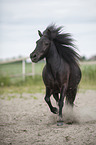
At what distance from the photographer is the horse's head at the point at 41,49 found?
13.0 feet

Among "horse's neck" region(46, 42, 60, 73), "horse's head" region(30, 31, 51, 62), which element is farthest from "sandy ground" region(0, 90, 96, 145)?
"horse's head" region(30, 31, 51, 62)

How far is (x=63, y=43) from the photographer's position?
4.56 m

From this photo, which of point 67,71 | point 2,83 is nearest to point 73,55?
point 67,71

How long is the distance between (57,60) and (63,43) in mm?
501

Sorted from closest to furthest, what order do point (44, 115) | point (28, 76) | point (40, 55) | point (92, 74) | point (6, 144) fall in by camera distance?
point (6, 144) < point (40, 55) < point (44, 115) < point (92, 74) < point (28, 76)

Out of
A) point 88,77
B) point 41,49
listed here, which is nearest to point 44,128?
point 41,49

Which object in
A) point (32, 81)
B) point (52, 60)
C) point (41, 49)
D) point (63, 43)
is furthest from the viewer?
point (32, 81)

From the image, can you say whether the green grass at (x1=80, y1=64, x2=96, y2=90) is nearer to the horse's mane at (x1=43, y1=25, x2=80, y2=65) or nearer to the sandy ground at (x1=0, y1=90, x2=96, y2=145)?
the sandy ground at (x1=0, y1=90, x2=96, y2=145)

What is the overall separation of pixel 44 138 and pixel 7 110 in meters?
2.83

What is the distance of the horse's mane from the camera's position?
446cm

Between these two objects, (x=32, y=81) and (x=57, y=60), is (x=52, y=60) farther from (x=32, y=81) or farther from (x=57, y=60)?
(x=32, y=81)

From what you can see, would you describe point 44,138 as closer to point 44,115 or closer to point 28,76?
point 44,115

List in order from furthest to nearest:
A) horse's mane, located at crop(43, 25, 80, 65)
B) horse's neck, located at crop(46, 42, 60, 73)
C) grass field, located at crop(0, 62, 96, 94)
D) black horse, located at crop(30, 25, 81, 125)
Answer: grass field, located at crop(0, 62, 96, 94) → horse's mane, located at crop(43, 25, 80, 65) → horse's neck, located at crop(46, 42, 60, 73) → black horse, located at crop(30, 25, 81, 125)

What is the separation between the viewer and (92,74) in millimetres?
11789
